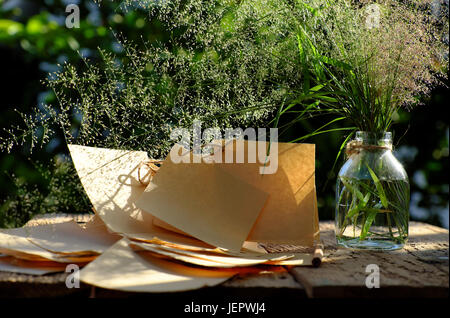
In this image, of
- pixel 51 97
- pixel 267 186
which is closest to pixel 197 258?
pixel 267 186

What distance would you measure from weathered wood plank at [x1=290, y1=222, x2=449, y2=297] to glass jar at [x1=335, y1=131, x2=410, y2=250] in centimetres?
3

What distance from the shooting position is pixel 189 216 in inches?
27.3

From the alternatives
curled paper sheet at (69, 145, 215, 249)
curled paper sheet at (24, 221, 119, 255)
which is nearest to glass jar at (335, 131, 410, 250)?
curled paper sheet at (69, 145, 215, 249)

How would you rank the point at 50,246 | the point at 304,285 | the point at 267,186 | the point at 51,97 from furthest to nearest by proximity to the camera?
the point at 51,97
the point at 267,186
the point at 50,246
the point at 304,285

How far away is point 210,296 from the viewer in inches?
20.8

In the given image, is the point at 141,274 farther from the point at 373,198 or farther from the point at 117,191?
the point at 373,198

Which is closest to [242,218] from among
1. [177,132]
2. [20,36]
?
[177,132]

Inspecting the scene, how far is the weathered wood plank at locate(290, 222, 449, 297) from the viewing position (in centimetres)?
51

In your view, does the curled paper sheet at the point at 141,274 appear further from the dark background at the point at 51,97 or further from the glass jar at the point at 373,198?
the dark background at the point at 51,97

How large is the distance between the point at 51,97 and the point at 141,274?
3.62 ft

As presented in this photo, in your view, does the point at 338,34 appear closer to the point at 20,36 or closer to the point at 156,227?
the point at 156,227

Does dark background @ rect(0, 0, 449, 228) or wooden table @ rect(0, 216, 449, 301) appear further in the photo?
dark background @ rect(0, 0, 449, 228)

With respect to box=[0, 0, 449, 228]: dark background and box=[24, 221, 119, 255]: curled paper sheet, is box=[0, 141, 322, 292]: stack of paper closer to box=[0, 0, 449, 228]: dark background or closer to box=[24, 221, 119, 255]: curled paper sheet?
box=[24, 221, 119, 255]: curled paper sheet

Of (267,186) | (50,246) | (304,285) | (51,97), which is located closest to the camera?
(304,285)
